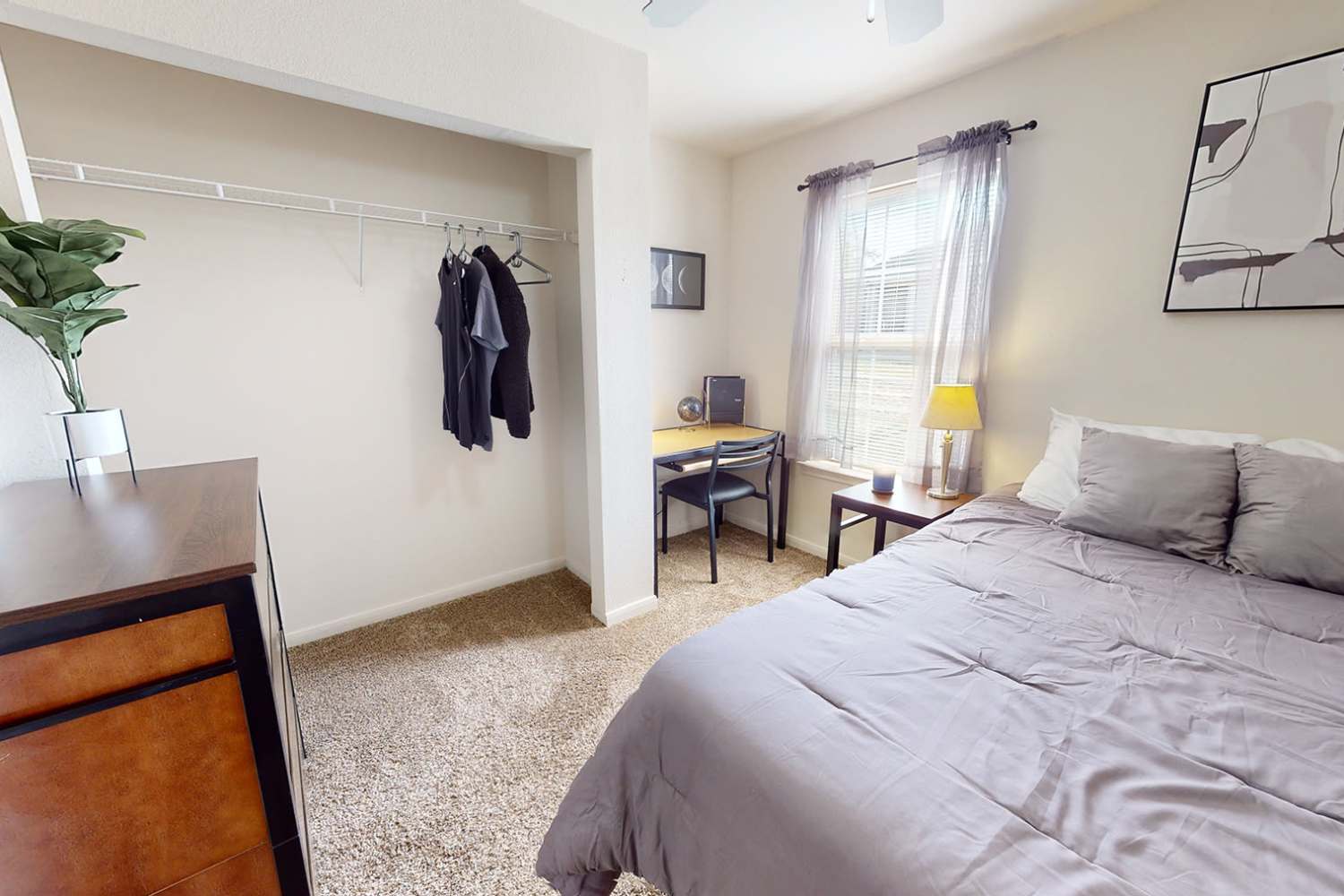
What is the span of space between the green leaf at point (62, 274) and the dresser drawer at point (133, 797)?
829 mm

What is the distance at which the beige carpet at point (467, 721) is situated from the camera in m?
1.35

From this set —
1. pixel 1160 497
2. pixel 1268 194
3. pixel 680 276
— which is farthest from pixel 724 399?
pixel 1268 194

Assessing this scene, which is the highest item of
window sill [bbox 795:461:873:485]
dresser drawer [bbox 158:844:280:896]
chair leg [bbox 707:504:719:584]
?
window sill [bbox 795:461:873:485]

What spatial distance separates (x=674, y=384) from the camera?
10.9 ft

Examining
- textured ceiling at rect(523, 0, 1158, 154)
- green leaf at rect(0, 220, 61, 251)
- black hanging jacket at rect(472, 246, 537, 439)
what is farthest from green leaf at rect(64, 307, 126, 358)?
textured ceiling at rect(523, 0, 1158, 154)

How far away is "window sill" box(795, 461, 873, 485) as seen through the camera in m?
2.88

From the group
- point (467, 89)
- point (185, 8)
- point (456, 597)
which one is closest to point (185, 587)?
point (185, 8)

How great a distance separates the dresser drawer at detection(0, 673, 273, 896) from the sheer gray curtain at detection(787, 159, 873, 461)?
2.74 meters

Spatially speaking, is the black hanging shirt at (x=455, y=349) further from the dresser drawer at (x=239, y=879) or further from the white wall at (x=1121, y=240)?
the white wall at (x=1121, y=240)

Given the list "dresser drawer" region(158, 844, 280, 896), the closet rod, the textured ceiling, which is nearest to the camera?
"dresser drawer" region(158, 844, 280, 896)

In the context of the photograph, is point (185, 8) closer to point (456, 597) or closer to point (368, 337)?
point (368, 337)

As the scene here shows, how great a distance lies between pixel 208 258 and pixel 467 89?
1115 millimetres

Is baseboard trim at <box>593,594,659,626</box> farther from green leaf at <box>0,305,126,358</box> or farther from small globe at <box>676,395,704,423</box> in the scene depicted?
green leaf at <box>0,305,126,358</box>

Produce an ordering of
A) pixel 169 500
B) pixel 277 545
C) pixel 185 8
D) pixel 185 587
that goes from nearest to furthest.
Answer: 1. pixel 185 587
2. pixel 169 500
3. pixel 185 8
4. pixel 277 545
